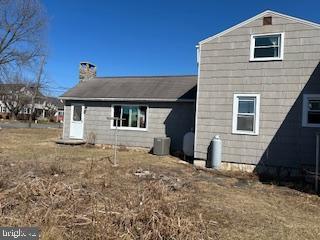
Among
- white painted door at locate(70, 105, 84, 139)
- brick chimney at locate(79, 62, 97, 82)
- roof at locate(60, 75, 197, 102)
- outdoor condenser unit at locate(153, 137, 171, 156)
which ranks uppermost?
brick chimney at locate(79, 62, 97, 82)

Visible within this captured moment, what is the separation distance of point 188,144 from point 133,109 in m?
4.27

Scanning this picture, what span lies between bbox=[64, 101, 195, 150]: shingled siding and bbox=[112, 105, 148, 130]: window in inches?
8.8

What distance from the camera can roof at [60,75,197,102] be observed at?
18.2 m

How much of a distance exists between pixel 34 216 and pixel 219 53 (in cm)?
1037

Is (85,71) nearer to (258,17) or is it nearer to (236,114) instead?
(236,114)

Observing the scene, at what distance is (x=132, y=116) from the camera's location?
1903 centimetres

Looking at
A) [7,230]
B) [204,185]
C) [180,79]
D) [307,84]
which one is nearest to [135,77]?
[180,79]

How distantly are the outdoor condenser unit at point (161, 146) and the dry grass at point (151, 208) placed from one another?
235 inches

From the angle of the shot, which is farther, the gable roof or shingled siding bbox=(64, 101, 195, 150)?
shingled siding bbox=(64, 101, 195, 150)

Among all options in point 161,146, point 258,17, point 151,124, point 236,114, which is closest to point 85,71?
point 151,124

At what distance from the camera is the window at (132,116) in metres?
18.8

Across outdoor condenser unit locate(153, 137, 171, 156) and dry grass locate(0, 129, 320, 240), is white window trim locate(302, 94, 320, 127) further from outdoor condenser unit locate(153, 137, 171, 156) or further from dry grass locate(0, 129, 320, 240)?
outdoor condenser unit locate(153, 137, 171, 156)

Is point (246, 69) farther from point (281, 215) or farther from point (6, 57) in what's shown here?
point (6, 57)

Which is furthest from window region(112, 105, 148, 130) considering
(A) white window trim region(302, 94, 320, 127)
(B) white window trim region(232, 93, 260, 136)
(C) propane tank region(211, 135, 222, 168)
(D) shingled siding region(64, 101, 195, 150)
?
(A) white window trim region(302, 94, 320, 127)
